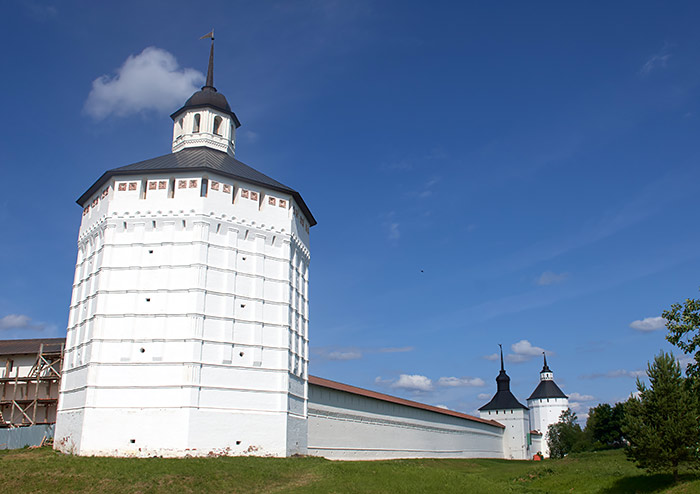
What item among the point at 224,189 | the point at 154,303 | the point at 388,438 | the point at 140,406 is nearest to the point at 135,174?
the point at 224,189

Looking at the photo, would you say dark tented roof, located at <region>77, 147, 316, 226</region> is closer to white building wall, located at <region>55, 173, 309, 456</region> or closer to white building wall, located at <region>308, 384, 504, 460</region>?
white building wall, located at <region>55, 173, 309, 456</region>

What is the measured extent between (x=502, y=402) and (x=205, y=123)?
5734 centimetres

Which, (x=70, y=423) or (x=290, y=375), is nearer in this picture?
(x=70, y=423)

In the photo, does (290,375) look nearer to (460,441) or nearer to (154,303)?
(154,303)

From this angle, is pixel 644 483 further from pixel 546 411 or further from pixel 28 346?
pixel 546 411

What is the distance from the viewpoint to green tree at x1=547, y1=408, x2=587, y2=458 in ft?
226

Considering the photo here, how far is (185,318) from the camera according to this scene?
24.9 meters

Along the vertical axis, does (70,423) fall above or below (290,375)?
below

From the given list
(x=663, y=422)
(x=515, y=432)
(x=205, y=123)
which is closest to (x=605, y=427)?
(x=515, y=432)

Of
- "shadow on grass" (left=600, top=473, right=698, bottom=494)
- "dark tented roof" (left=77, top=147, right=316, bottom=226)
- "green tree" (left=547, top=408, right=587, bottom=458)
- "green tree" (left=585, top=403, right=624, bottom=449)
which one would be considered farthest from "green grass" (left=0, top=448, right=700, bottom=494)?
"green tree" (left=585, top=403, right=624, bottom=449)

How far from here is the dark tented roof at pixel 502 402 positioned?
75.0 m

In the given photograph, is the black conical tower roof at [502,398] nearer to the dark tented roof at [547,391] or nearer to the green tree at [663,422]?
the dark tented roof at [547,391]

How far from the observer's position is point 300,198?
2961cm

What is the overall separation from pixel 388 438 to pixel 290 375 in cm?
1361
